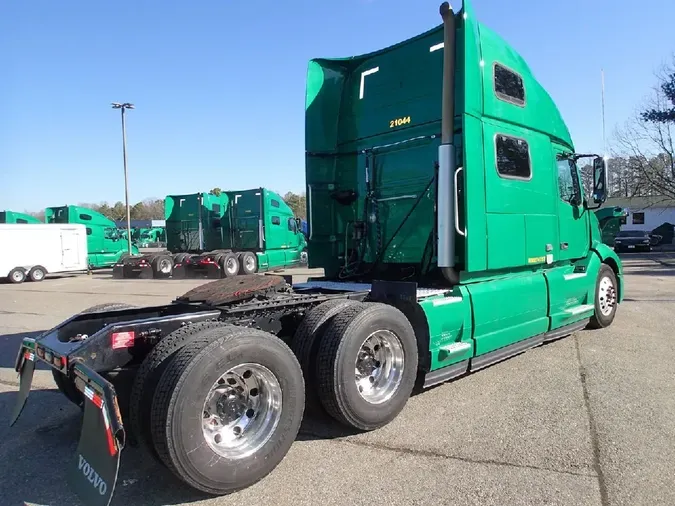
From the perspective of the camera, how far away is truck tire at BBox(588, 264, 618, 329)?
25.3 feet

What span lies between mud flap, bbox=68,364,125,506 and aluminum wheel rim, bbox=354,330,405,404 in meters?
2.01

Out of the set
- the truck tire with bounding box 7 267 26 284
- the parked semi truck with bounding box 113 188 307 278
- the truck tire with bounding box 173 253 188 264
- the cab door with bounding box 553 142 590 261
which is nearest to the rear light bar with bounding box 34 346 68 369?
the cab door with bounding box 553 142 590 261

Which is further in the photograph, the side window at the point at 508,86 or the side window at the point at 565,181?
the side window at the point at 565,181

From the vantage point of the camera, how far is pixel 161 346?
135 inches

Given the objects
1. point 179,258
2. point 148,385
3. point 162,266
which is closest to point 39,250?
point 162,266

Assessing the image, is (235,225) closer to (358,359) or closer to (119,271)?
(119,271)

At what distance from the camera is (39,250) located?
22.2 meters

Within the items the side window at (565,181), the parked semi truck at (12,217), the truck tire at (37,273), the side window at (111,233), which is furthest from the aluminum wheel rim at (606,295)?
the parked semi truck at (12,217)

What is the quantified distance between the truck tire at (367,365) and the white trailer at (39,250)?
852 inches

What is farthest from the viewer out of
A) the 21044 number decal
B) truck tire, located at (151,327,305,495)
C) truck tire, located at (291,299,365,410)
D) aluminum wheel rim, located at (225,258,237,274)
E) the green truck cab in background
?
the green truck cab in background

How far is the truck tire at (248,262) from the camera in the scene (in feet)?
70.1

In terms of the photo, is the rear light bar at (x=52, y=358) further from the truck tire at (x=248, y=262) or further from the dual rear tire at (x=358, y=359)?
the truck tire at (x=248, y=262)

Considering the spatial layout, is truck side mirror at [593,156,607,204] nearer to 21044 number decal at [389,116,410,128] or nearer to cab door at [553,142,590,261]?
cab door at [553,142,590,261]

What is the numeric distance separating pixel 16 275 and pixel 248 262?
9638 mm
